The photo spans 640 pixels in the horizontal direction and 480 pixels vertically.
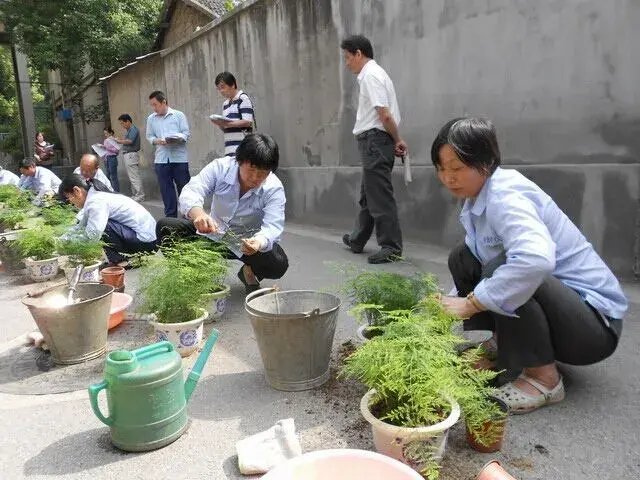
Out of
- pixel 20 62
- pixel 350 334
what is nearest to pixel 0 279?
pixel 350 334

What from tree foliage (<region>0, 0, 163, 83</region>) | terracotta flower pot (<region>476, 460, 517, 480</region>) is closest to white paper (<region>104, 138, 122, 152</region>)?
tree foliage (<region>0, 0, 163, 83</region>)

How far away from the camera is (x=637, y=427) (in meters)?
2.19

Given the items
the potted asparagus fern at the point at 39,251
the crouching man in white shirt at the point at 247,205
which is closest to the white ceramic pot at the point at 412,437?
the crouching man in white shirt at the point at 247,205

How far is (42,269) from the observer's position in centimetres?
508

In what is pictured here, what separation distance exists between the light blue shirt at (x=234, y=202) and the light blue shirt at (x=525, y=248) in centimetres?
157

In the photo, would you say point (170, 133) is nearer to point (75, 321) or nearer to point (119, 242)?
point (119, 242)

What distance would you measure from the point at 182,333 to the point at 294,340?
87 centimetres

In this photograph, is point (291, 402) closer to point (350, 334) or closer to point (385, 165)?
point (350, 334)

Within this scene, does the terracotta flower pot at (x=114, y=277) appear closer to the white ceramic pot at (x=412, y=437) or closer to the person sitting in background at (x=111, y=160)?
the white ceramic pot at (x=412, y=437)

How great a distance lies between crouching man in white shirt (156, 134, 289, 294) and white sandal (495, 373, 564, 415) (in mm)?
1732

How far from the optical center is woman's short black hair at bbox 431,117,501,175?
2.13m

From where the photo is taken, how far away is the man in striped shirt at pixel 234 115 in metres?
6.36

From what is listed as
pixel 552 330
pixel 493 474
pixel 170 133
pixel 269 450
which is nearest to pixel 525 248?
pixel 552 330

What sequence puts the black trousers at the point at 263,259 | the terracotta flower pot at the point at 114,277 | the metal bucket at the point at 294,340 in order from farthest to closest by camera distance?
the terracotta flower pot at the point at 114,277 < the black trousers at the point at 263,259 < the metal bucket at the point at 294,340
